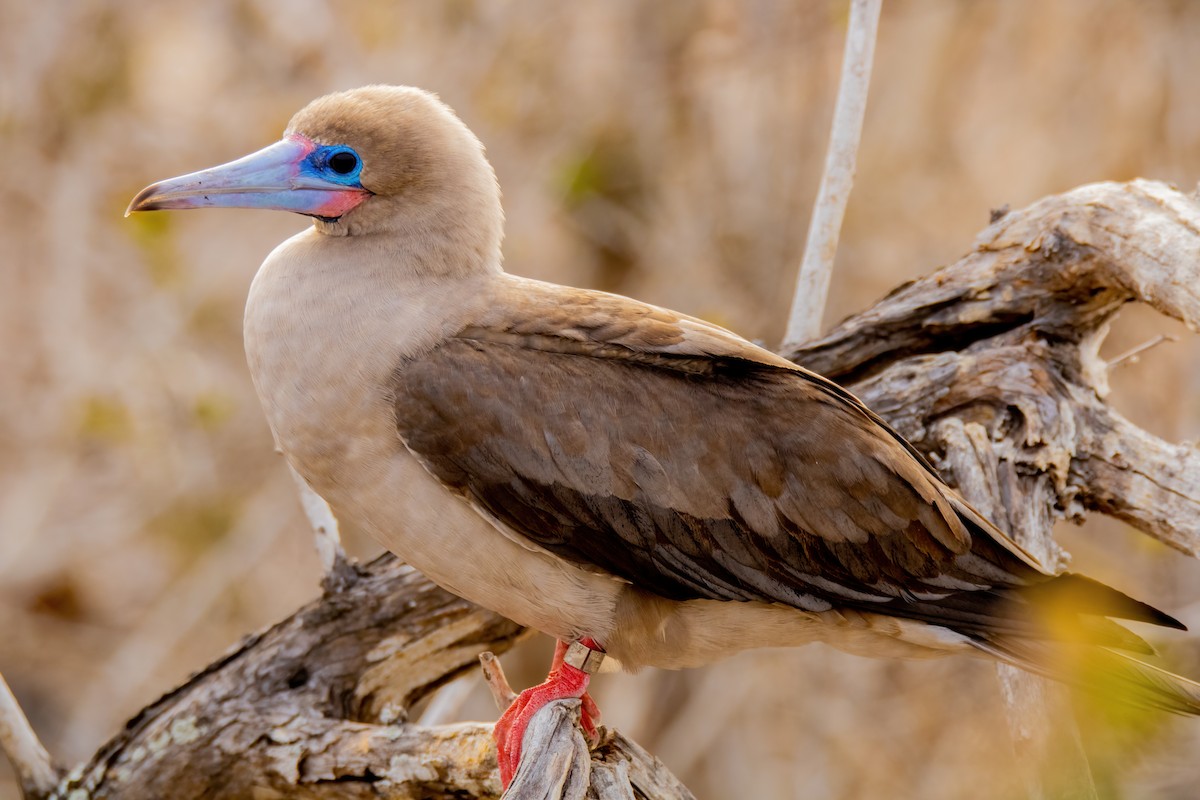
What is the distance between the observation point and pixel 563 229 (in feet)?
31.4

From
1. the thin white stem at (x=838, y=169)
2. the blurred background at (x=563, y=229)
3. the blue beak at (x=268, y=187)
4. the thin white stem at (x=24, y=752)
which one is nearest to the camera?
the blue beak at (x=268, y=187)

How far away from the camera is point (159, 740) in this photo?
4.25 metres

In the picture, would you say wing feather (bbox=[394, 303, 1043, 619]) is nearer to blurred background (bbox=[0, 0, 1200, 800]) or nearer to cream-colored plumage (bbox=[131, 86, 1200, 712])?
cream-colored plumage (bbox=[131, 86, 1200, 712])

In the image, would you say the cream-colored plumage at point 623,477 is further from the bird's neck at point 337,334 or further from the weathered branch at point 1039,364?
the weathered branch at point 1039,364

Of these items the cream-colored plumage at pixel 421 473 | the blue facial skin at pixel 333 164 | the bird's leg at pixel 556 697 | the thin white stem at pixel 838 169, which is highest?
the thin white stem at pixel 838 169

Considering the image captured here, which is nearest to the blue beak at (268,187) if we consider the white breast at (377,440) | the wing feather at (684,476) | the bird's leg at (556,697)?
the white breast at (377,440)

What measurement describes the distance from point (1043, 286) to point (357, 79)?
4415 millimetres

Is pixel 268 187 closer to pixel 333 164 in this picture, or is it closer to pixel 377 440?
pixel 333 164

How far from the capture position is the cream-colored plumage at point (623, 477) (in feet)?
11.6

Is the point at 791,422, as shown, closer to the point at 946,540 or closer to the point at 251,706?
the point at 946,540

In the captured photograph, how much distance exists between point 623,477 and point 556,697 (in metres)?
0.65

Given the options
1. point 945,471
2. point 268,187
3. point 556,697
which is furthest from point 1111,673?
point 268,187

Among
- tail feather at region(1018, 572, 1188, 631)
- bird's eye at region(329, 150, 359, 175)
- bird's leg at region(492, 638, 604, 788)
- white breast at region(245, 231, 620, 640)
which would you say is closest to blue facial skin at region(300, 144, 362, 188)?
bird's eye at region(329, 150, 359, 175)

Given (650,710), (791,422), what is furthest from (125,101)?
(791,422)
